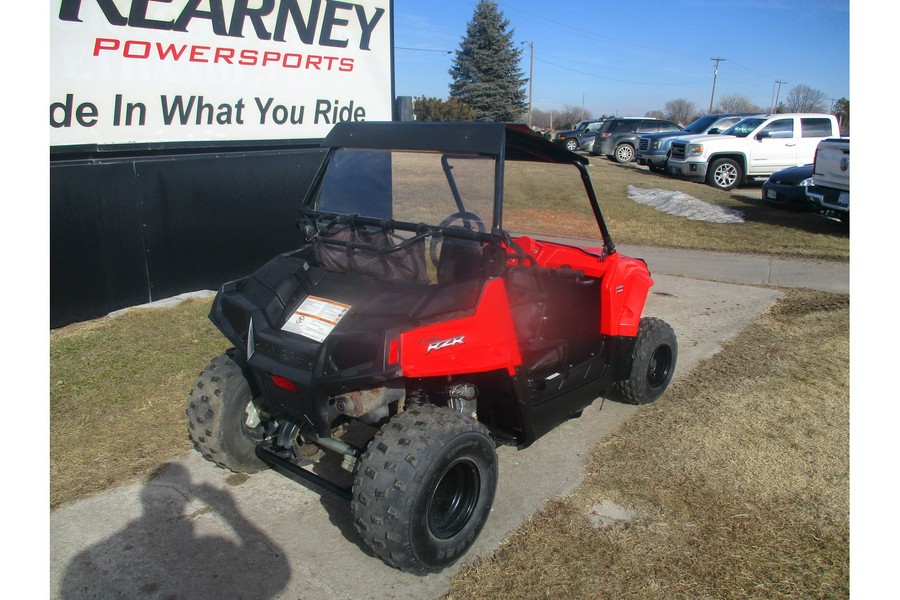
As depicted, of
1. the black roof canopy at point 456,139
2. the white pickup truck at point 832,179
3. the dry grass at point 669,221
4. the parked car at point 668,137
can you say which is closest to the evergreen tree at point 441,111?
the parked car at point 668,137

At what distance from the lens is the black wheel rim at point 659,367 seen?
15.6 feet

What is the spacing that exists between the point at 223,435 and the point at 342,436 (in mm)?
907

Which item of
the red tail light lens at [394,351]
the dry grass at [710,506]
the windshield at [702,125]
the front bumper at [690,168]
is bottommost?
the dry grass at [710,506]

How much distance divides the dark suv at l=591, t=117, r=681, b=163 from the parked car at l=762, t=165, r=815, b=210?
434 inches

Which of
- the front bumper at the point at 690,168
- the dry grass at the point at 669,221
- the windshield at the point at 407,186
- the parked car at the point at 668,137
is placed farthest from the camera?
the parked car at the point at 668,137

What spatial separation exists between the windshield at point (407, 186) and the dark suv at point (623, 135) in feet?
73.7

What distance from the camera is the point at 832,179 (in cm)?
1130

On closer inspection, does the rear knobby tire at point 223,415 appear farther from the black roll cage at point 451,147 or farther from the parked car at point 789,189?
the parked car at point 789,189

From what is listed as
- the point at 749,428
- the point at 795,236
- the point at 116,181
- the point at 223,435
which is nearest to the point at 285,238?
the point at 116,181

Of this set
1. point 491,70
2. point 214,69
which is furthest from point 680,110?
point 214,69

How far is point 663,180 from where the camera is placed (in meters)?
18.3

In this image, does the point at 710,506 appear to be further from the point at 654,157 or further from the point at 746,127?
the point at 654,157

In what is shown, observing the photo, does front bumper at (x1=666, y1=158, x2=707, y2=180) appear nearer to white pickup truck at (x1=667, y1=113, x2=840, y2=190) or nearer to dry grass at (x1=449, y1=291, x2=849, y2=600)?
white pickup truck at (x1=667, y1=113, x2=840, y2=190)

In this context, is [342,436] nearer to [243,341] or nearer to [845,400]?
[243,341]
